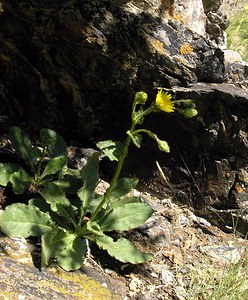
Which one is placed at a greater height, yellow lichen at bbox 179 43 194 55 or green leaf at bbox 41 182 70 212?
yellow lichen at bbox 179 43 194 55

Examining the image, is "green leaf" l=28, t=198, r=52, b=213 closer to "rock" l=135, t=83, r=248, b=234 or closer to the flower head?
→ the flower head

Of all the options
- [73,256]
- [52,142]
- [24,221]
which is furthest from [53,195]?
[52,142]

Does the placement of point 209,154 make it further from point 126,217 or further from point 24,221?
point 24,221

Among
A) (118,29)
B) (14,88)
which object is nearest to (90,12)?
(118,29)

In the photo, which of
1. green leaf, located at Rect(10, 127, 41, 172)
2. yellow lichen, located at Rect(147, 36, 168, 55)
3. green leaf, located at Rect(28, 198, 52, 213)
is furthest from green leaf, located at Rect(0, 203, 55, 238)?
yellow lichen, located at Rect(147, 36, 168, 55)

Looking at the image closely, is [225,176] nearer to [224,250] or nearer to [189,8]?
[224,250]

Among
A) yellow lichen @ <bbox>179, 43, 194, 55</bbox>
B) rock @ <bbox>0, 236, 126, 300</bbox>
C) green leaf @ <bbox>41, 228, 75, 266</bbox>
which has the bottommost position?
rock @ <bbox>0, 236, 126, 300</bbox>

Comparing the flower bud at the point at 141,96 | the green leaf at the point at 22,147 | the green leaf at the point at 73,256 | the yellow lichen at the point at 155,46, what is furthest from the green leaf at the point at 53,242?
the yellow lichen at the point at 155,46
